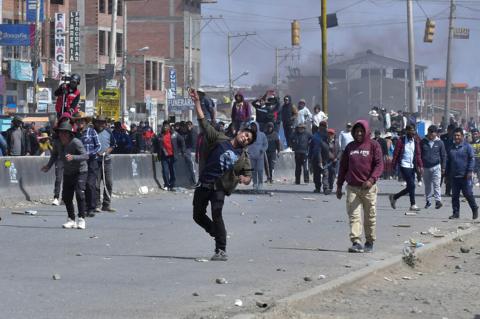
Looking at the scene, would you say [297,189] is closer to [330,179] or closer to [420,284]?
[330,179]

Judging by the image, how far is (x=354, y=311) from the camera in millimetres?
10250

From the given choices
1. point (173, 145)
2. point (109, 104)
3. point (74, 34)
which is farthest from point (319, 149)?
point (74, 34)

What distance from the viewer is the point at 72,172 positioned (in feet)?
57.1

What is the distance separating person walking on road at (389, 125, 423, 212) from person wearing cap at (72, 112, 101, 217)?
279 inches

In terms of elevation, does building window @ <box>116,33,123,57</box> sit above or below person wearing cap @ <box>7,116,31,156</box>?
above

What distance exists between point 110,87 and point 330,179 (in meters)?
12.0

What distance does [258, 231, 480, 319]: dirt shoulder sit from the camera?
33.2ft

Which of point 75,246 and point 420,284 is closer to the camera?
point 420,284

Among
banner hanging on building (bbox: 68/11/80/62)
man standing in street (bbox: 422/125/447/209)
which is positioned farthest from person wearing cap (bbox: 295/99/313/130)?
banner hanging on building (bbox: 68/11/80/62)

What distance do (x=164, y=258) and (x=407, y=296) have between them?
130 inches

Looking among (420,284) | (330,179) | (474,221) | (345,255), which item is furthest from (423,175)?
(420,284)

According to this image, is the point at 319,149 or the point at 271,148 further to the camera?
the point at 271,148

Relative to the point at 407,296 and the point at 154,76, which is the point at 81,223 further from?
the point at 154,76

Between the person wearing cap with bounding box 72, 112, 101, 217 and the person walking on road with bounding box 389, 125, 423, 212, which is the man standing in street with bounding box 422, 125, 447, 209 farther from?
the person wearing cap with bounding box 72, 112, 101, 217
